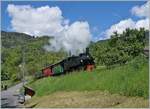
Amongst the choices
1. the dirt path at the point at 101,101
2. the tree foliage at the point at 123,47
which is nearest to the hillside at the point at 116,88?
the dirt path at the point at 101,101

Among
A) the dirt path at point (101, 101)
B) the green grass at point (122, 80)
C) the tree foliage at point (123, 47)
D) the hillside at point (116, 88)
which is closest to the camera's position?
the dirt path at point (101, 101)

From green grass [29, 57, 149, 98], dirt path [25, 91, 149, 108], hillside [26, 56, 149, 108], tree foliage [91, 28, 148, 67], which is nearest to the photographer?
dirt path [25, 91, 149, 108]

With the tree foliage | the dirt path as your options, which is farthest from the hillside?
the tree foliage

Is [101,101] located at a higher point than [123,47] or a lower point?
lower

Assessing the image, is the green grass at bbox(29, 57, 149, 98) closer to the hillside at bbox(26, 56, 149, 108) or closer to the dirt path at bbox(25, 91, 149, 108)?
the hillside at bbox(26, 56, 149, 108)

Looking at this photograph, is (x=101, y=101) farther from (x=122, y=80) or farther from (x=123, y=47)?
(x=123, y=47)

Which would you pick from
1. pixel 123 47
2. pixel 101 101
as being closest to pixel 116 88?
pixel 101 101

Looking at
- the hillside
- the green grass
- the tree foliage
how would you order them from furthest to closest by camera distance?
1. the tree foliage
2. the green grass
3. the hillside

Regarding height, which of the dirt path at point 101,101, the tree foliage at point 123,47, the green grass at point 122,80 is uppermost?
the tree foliage at point 123,47

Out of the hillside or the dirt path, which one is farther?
the hillside

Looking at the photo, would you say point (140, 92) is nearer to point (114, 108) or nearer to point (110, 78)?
point (114, 108)

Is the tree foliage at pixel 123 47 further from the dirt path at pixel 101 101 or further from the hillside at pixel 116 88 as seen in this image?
the dirt path at pixel 101 101

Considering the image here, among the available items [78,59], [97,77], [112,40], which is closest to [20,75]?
[112,40]

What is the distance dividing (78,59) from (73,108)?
33.8 metres
